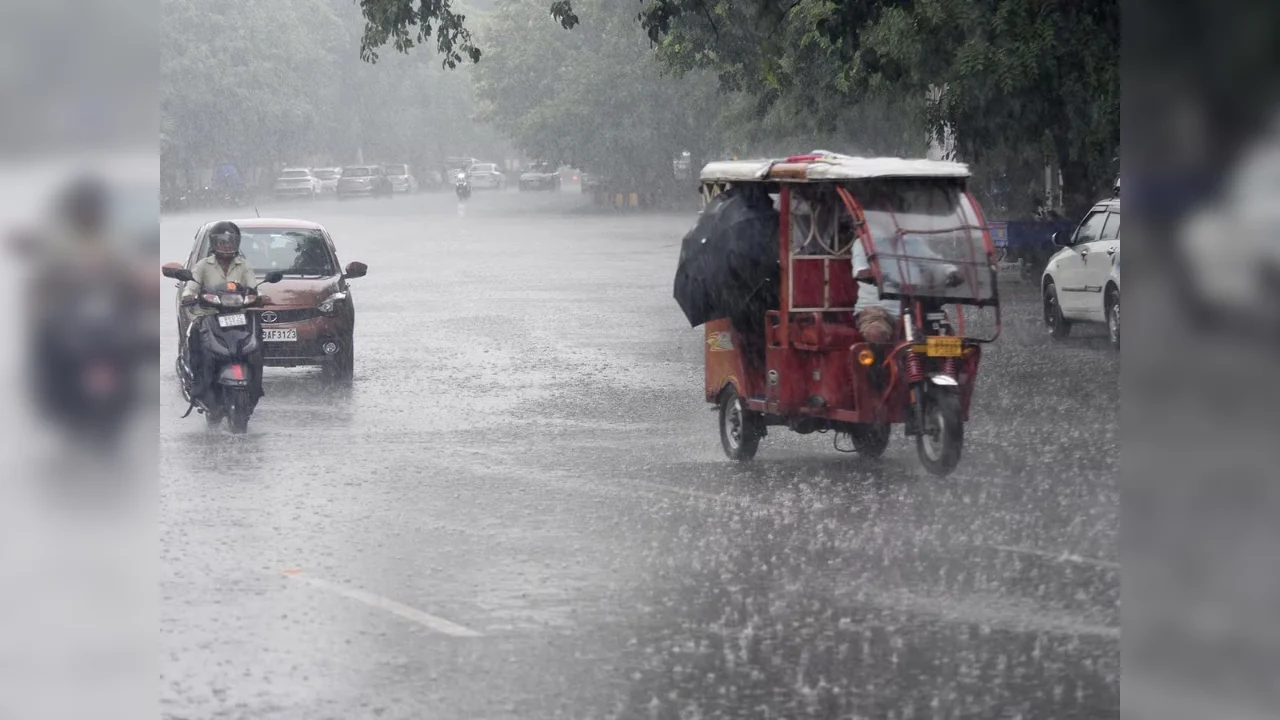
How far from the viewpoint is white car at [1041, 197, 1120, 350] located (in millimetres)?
19953

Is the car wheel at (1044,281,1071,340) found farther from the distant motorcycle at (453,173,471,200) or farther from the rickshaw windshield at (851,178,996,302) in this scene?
the distant motorcycle at (453,173,471,200)

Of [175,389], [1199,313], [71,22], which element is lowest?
[175,389]

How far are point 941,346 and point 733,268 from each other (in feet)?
4.73

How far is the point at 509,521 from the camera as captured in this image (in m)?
9.66

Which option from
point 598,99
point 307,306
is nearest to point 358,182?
point 598,99

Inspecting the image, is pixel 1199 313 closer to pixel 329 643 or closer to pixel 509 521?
pixel 329 643

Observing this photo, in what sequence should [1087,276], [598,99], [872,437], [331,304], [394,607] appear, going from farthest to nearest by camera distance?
[598,99] < [1087,276] < [331,304] < [872,437] < [394,607]

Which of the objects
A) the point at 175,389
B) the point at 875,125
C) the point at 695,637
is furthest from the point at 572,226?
the point at 695,637

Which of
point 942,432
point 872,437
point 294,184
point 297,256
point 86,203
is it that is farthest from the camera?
point 294,184

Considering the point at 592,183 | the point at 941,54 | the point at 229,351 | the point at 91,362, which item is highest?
the point at 941,54

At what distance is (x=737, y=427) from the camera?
39.1 feet

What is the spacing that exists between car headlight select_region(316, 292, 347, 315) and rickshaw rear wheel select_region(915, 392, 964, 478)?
7616mm

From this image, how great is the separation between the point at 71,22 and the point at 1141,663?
66.7 inches

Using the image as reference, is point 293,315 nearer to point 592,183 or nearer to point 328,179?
point 592,183
